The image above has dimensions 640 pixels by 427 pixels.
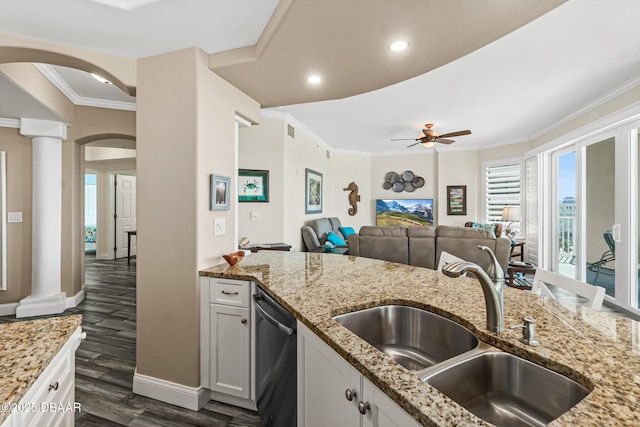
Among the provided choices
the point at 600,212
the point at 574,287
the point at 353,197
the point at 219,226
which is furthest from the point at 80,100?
the point at 600,212

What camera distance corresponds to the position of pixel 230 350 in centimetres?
199

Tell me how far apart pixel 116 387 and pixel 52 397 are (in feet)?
4.92

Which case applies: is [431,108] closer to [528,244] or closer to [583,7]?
[583,7]

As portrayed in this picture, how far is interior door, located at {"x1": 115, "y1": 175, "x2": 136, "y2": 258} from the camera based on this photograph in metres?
7.45

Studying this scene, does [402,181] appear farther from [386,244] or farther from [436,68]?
[436,68]

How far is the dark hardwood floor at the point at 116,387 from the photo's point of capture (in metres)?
1.91

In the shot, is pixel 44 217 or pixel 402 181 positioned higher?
pixel 402 181

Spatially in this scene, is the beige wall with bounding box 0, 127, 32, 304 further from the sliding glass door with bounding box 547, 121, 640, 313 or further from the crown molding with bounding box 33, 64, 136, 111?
the sliding glass door with bounding box 547, 121, 640, 313

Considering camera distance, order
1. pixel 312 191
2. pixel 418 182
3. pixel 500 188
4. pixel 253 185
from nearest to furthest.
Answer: pixel 253 185
pixel 312 191
pixel 500 188
pixel 418 182

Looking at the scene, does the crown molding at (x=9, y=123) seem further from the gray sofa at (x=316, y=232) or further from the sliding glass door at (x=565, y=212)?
the sliding glass door at (x=565, y=212)

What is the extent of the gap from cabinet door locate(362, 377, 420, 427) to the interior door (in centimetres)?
830

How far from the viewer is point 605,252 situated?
13.6 feet

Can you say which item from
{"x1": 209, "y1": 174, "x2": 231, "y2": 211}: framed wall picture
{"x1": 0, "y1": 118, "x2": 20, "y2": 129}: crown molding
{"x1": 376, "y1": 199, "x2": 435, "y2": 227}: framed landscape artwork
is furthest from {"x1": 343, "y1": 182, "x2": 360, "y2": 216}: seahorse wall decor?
{"x1": 0, "y1": 118, "x2": 20, "y2": 129}: crown molding

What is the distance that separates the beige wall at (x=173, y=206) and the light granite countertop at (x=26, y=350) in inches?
32.5
